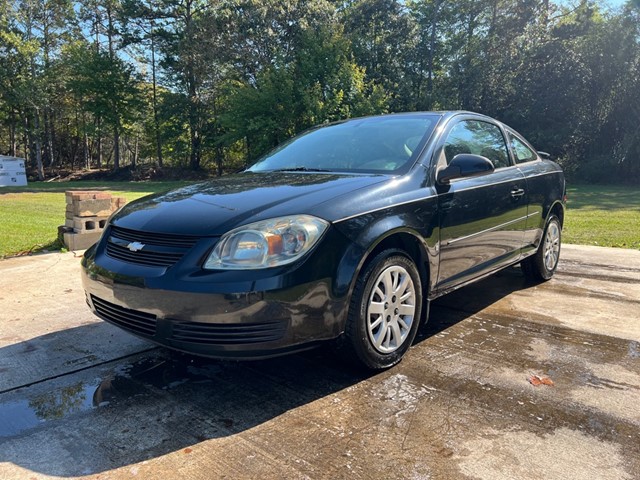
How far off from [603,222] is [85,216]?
→ 377 inches

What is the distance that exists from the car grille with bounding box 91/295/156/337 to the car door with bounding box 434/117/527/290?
1.84m

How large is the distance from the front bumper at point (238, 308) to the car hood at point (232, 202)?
0.87ft

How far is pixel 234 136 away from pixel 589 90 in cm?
1968

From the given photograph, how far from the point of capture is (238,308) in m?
2.36

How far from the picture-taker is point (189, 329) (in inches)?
96.7

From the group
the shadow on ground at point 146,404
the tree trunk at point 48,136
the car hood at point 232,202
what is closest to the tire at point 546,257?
the shadow on ground at point 146,404

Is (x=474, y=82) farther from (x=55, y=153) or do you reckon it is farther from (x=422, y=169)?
(x=55, y=153)

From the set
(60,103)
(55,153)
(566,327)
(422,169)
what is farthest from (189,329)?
(55,153)

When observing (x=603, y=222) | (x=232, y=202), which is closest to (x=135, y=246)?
(x=232, y=202)

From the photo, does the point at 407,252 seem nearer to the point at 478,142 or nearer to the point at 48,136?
the point at 478,142

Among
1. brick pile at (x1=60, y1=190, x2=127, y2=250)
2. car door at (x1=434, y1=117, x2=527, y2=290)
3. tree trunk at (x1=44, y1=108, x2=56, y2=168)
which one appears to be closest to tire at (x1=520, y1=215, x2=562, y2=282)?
car door at (x1=434, y1=117, x2=527, y2=290)

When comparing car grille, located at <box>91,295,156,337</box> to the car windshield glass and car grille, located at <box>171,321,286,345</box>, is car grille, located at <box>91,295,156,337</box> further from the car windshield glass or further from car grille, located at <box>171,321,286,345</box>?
the car windshield glass

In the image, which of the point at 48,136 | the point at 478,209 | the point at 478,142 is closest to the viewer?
the point at 478,209

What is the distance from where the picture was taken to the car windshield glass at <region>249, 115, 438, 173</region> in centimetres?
339
